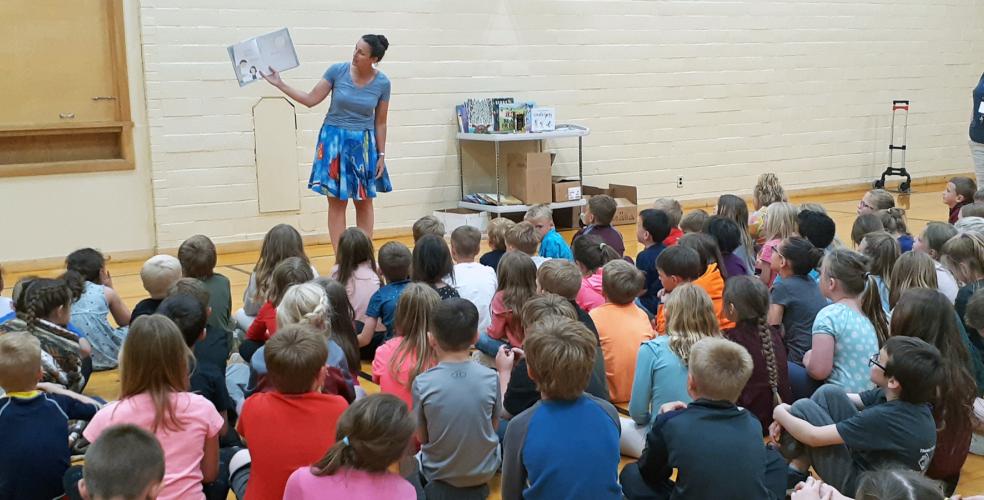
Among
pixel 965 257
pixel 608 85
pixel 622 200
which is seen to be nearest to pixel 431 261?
pixel 965 257

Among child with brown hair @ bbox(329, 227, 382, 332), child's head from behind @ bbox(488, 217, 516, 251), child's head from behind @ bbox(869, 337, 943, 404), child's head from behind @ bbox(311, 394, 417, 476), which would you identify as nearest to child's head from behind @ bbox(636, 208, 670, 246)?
child's head from behind @ bbox(488, 217, 516, 251)

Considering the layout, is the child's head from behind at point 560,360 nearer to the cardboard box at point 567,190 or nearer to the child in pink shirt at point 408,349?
the child in pink shirt at point 408,349

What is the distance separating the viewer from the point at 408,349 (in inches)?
142

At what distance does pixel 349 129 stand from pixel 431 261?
103 inches

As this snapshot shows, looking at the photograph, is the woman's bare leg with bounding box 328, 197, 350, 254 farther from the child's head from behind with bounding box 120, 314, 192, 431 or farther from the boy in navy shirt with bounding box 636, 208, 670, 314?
the child's head from behind with bounding box 120, 314, 192, 431

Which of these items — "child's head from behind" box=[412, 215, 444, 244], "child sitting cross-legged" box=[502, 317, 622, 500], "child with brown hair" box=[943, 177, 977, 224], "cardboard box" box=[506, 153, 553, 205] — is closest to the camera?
"child sitting cross-legged" box=[502, 317, 622, 500]

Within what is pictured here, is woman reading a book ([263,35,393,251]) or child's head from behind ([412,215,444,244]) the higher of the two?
woman reading a book ([263,35,393,251])

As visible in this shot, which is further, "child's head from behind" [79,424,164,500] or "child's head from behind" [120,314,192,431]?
"child's head from behind" [120,314,192,431]

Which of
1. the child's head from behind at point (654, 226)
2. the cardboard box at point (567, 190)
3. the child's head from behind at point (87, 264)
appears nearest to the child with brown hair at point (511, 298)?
the child's head from behind at point (654, 226)

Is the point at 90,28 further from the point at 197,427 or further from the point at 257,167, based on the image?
the point at 197,427

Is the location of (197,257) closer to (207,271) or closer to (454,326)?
(207,271)

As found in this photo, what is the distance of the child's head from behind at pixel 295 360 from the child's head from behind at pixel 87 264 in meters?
2.34

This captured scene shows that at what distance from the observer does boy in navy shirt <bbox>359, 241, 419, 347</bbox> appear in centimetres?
459

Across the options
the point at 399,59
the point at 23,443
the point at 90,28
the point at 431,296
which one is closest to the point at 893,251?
the point at 431,296
